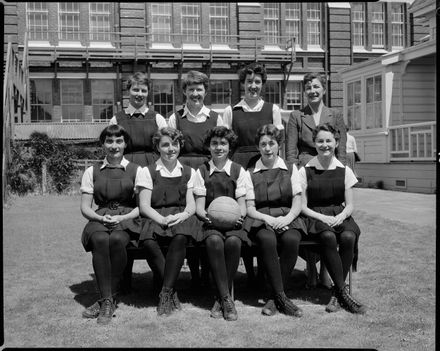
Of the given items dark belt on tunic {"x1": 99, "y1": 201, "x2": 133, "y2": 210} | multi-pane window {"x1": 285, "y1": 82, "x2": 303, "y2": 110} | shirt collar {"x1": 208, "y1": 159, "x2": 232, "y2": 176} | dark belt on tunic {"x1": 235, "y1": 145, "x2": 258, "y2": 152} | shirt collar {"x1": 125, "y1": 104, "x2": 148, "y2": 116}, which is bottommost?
dark belt on tunic {"x1": 99, "y1": 201, "x2": 133, "y2": 210}

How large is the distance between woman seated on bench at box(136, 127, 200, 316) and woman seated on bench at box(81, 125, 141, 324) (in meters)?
0.14

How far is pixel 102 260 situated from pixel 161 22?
80.5ft

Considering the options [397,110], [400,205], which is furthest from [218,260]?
[397,110]

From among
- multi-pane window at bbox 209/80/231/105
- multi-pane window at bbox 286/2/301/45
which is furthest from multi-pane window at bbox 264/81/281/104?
multi-pane window at bbox 286/2/301/45

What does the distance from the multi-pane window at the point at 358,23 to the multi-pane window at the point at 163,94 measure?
9733mm

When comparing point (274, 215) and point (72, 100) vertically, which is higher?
point (72, 100)

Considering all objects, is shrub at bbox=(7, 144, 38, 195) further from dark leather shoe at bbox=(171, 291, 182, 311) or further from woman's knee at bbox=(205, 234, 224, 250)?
woman's knee at bbox=(205, 234, 224, 250)

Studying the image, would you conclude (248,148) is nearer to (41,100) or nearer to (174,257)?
(174,257)

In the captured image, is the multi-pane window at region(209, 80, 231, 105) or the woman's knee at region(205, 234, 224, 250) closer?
the woman's knee at region(205, 234, 224, 250)

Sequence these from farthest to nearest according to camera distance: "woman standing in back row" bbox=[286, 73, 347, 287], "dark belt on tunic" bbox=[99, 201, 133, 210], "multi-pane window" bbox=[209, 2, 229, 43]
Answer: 1. "multi-pane window" bbox=[209, 2, 229, 43]
2. "woman standing in back row" bbox=[286, 73, 347, 287]
3. "dark belt on tunic" bbox=[99, 201, 133, 210]

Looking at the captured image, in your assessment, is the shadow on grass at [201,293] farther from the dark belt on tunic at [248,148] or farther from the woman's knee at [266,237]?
the dark belt on tunic at [248,148]

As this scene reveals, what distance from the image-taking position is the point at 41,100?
90.2 feet

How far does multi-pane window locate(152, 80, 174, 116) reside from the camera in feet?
93.1

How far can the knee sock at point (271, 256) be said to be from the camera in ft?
17.5
